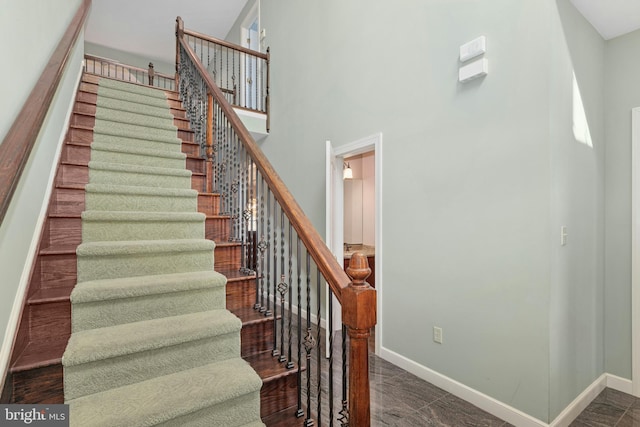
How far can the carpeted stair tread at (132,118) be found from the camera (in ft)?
10.2

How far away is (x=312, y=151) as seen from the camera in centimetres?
390

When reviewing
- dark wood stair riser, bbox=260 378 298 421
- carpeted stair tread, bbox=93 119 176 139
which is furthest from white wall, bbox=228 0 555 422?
carpeted stair tread, bbox=93 119 176 139

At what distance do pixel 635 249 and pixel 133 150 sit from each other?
13.2ft

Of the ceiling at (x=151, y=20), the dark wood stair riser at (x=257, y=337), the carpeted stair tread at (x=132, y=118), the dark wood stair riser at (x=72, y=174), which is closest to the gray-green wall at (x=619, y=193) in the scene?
the dark wood stair riser at (x=257, y=337)

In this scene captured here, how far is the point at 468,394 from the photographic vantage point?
7.26 ft

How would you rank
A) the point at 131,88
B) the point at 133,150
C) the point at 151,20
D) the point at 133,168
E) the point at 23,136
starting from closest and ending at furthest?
the point at 23,136 < the point at 133,168 < the point at 133,150 < the point at 131,88 < the point at 151,20

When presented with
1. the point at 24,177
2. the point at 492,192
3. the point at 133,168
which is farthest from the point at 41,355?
the point at 492,192

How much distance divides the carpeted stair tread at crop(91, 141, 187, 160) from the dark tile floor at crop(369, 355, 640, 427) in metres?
2.57

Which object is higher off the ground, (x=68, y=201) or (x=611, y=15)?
(x=611, y=15)

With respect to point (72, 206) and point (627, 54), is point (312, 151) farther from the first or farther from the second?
point (627, 54)

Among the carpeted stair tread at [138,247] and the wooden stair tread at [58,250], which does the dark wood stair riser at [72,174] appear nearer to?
the wooden stair tread at [58,250]

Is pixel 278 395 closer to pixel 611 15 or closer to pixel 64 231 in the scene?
pixel 64 231

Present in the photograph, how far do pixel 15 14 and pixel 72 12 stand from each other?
1946mm

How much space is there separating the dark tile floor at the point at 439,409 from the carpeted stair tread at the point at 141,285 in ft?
4.57
